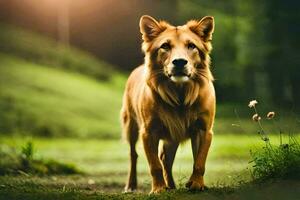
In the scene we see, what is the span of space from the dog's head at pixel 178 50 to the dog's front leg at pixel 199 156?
56 centimetres

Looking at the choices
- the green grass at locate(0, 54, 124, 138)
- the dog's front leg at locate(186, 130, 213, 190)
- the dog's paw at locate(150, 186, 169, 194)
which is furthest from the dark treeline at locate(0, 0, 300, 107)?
the dog's paw at locate(150, 186, 169, 194)

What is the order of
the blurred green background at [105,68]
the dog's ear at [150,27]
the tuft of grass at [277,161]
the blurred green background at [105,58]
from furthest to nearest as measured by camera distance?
the blurred green background at [105,58] < the blurred green background at [105,68] < the dog's ear at [150,27] < the tuft of grass at [277,161]

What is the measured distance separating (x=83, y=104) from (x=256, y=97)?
5.13 metres

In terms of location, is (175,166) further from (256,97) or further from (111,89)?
(111,89)

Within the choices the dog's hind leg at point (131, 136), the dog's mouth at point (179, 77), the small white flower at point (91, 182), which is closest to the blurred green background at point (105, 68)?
the small white flower at point (91, 182)

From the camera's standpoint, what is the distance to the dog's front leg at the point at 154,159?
7.88 meters

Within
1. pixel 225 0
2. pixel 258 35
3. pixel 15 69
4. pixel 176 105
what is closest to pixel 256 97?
pixel 258 35

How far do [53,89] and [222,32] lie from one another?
5.92 m

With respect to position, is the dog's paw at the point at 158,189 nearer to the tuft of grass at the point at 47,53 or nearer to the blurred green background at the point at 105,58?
the blurred green background at the point at 105,58

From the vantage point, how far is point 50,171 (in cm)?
1192

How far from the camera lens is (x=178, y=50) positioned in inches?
302

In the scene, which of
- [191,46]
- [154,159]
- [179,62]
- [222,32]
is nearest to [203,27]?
[191,46]

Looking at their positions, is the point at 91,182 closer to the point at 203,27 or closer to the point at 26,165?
the point at 26,165

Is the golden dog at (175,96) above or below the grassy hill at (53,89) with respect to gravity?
below
